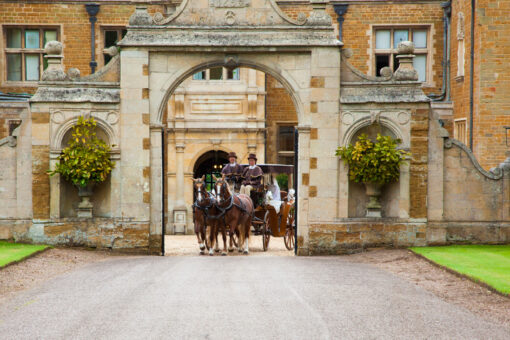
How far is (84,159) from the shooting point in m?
16.5

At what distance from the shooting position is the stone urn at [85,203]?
55.7 feet

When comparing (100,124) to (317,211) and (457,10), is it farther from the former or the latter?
(457,10)

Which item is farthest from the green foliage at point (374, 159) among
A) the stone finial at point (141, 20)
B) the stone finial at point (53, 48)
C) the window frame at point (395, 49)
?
the window frame at point (395, 49)

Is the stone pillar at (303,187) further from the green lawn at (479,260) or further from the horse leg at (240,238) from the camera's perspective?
the green lawn at (479,260)

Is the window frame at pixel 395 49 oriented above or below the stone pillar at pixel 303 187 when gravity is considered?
above

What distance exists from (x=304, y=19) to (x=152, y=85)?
3.55m

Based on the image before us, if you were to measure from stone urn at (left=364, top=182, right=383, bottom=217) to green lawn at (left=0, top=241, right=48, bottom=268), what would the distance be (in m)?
6.83

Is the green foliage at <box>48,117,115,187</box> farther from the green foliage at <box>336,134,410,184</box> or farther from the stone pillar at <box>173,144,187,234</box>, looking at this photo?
the stone pillar at <box>173,144,187,234</box>

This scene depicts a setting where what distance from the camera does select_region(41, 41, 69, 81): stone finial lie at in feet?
55.7

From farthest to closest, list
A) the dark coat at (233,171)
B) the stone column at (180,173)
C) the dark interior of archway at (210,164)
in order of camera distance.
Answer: the dark interior of archway at (210,164)
the stone column at (180,173)
the dark coat at (233,171)

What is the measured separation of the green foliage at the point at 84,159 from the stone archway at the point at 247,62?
26.4 inches

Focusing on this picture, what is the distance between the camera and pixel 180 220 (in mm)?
27516

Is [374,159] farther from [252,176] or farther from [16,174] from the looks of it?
[16,174]

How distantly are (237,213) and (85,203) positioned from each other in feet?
10.9
